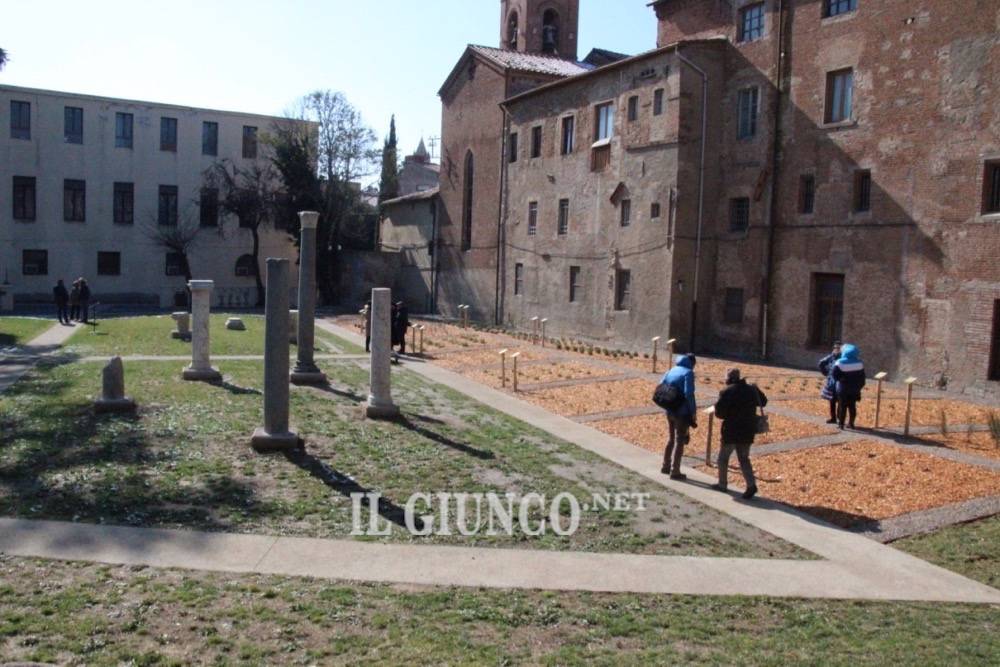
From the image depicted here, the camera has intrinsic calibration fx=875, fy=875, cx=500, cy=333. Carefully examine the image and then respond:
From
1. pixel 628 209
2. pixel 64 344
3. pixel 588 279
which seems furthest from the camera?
pixel 588 279

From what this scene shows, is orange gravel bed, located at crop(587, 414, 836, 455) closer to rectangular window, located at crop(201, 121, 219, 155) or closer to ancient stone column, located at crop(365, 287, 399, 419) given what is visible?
ancient stone column, located at crop(365, 287, 399, 419)

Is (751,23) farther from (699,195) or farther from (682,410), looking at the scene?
(682,410)

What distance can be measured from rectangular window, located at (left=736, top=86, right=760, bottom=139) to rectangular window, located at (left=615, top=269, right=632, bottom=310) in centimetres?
610

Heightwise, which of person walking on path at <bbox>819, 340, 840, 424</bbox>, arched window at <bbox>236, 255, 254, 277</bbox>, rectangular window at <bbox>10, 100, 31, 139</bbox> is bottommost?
person walking on path at <bbox>819, 340, 840, 424</bbox>

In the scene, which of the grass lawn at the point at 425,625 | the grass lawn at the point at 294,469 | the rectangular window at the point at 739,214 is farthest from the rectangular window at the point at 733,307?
the grass lawn at the point at 425,625

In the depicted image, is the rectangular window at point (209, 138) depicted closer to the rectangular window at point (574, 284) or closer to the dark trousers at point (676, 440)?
the rectangular window at point (574, 284)

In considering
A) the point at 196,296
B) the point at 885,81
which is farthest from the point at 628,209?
the point at 196,296

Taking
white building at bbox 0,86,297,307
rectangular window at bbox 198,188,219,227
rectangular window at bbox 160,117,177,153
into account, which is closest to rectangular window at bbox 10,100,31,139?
white building at bbox 0,86,297,307

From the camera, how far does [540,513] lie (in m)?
9.88

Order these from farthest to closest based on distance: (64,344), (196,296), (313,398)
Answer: (64,344)
(196,296)
(313,398)

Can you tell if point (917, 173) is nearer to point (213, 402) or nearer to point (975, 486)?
point (975, 486)

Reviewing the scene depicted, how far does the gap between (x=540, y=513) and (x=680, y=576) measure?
2215 mm

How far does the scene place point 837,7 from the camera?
2411 centimetres

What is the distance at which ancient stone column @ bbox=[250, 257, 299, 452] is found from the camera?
1186cm
